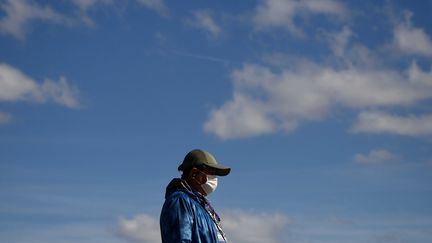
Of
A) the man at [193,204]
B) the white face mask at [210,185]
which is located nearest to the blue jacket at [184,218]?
the man at [193,204]

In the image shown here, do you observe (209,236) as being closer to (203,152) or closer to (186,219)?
(186,219)

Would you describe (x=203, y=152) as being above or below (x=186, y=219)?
above

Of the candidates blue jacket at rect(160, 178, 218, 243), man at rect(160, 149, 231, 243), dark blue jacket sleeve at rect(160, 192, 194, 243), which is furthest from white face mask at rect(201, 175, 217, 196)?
dark blue jacket sleeve at rect(160, 192, 194, 243)

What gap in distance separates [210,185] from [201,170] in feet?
1.02

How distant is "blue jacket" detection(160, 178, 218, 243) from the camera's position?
11.6 meters

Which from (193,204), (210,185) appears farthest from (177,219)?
(210,185)

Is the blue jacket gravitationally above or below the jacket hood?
below

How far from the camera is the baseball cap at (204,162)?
40.4ft

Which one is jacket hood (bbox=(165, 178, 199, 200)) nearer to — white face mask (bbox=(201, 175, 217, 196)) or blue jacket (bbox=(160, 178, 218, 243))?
blue jacket (bbox=(160, 178, 218, 243))

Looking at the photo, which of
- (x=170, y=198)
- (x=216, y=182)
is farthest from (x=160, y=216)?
(x=216, y=182)

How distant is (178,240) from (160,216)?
0.64 meters

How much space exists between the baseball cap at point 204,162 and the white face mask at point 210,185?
0.12 meters

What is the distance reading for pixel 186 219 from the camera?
38.5 feet

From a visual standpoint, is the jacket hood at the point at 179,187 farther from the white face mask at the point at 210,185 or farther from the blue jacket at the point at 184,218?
the white face mask at the point at 210,185
